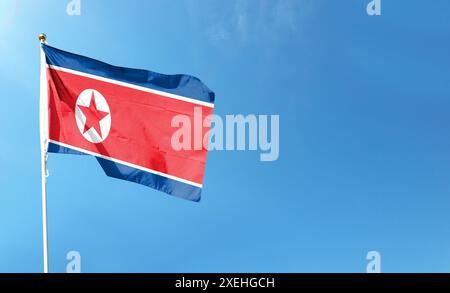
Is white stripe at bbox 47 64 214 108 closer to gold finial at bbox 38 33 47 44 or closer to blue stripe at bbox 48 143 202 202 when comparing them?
gold finial at bbox 38 33 47 44

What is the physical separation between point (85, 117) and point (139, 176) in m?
2.31

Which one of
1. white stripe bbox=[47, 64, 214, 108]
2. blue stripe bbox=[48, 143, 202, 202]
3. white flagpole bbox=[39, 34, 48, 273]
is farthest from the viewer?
white stripe bbox=[47, 64, 214, 108]

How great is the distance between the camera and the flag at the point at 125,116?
39.0ft

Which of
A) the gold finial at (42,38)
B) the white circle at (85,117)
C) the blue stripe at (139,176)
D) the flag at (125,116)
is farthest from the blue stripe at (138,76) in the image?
the blue stripe at (139,176)

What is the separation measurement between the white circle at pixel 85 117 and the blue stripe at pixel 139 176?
59cm

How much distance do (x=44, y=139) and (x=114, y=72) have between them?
109 inches

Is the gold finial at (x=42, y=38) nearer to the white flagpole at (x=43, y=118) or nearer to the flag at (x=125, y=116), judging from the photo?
the white flagpole at (x=43, y=118)

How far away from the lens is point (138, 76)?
12.4 meters

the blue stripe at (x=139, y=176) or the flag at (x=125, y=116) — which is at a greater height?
the flag at (x=125, y=116)

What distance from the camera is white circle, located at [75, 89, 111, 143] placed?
12.0 m

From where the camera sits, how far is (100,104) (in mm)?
12242

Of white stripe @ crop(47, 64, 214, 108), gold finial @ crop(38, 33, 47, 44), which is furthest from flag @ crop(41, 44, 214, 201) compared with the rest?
gold finial @ crop(38, 33, 47, 44)

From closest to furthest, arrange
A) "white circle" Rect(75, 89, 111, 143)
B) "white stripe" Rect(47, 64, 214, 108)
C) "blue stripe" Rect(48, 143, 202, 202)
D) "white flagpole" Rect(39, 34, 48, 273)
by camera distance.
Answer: "white flagpole" Rect(39, 34, 48, 273), "blue stripe" Rect(48, 143, 202, 202), "white circle" Rect(75, 89, 111, 143), "white stripe" Rect(47, 64, 214, 108)
